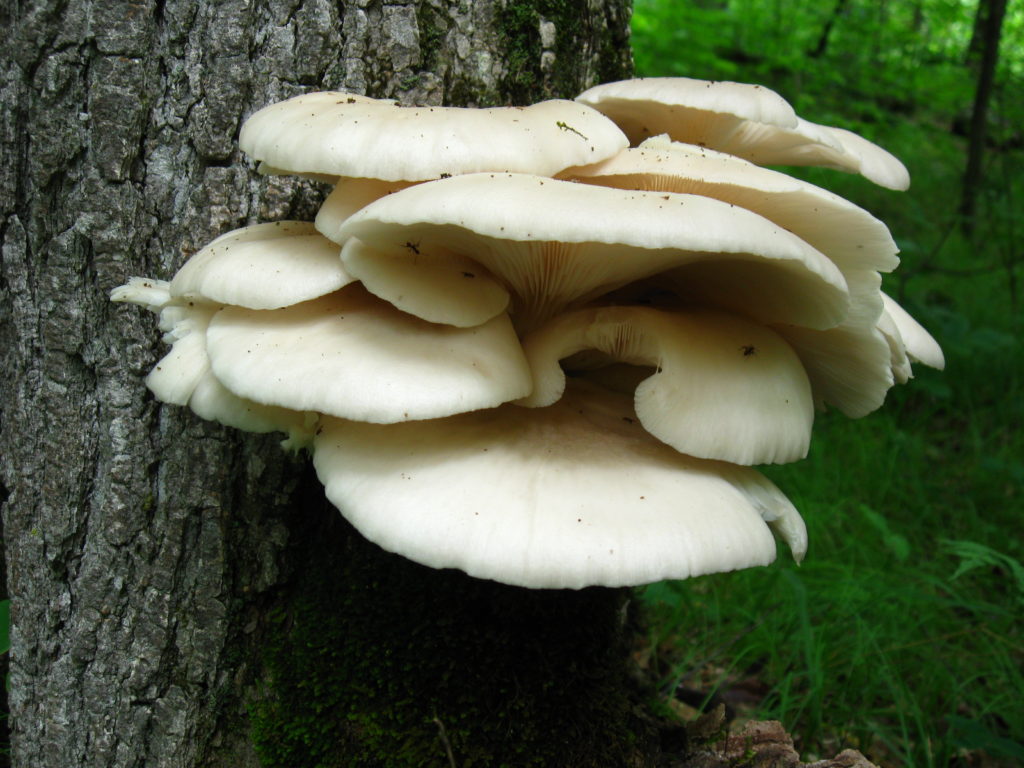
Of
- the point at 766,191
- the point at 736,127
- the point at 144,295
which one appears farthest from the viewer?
the point at 736,127

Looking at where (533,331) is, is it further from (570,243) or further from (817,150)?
(817,150)

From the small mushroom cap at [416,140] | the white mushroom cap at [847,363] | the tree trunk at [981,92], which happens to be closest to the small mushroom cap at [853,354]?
the white mushroom cap at [847,363]

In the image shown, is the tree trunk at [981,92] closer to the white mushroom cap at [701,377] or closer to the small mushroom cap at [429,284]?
the white mushroom cap at [701,377]

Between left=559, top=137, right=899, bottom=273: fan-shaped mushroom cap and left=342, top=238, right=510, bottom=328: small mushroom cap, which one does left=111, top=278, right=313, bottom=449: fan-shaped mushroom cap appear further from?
left=559, top=137, right=899, bottom=273: fan-shaped mushroom cap

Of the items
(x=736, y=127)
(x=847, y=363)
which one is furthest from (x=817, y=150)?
(x=847, y=363)

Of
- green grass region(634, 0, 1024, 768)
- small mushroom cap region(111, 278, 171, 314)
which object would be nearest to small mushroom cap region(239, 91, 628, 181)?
small mushroom cap region(111, 278, 171, 314)

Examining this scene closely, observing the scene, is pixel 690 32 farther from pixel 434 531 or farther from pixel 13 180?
pixel 434 531
